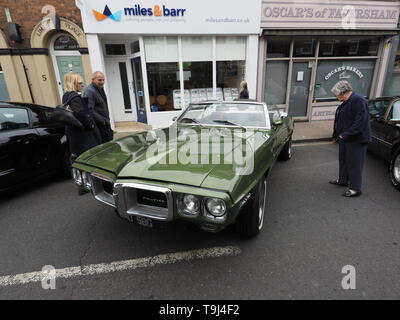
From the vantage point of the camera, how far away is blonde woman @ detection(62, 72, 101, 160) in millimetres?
3721

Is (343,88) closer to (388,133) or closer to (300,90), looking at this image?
(388,133)

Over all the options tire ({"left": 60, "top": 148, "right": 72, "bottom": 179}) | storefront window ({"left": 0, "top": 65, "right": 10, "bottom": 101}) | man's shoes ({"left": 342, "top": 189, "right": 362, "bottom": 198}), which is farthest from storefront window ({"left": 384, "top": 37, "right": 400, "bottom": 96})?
storefront window ({"left": 0, "top": 65, "right": 10, "bottom": 101})

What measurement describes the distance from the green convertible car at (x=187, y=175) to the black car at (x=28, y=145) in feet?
5.66

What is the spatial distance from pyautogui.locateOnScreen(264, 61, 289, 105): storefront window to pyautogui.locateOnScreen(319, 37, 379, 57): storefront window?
1.56m

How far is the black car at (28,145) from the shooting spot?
3543 millimetres

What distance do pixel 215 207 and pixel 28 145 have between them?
11.4 ft

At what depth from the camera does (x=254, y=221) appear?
2.55 metres

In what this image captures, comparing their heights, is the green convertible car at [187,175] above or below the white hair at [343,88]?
→ below

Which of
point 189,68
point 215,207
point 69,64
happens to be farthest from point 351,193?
point 69,64

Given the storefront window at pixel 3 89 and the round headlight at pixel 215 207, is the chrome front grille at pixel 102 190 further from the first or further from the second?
the storefront window at pixel 3 89

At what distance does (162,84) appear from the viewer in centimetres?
829

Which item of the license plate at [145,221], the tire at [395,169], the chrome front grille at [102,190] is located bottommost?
the tire at [395,169]

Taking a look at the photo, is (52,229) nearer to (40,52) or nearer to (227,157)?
(227,157)

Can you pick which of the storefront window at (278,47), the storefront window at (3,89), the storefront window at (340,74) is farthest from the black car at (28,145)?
the storefront window at (340,74)
